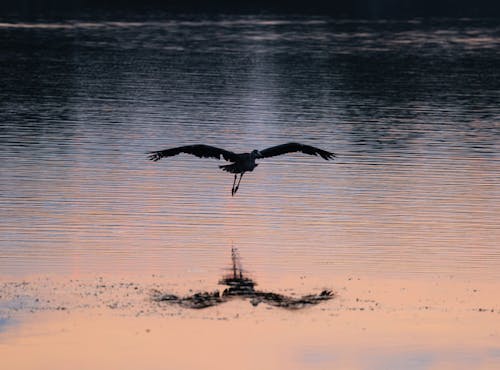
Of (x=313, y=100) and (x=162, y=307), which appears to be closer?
(x=162, y=307)

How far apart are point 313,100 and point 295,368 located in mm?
29398

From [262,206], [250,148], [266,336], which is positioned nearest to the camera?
[266,336]

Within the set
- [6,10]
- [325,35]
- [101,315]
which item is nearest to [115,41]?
A: [325,35]

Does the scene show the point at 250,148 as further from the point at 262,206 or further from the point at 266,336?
the point at 266,336

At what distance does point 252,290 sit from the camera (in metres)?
21.3

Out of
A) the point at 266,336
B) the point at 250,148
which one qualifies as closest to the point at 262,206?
the point at 250,148

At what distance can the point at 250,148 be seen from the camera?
3541 centimetres

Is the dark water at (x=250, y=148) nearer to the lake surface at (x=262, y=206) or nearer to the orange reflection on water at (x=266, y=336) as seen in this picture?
the lake surface at (x=262, y=206)

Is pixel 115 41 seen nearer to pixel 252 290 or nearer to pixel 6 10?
pixel 6 10

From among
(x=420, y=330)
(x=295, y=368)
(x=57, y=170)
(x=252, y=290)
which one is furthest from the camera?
(x=57, y=170)

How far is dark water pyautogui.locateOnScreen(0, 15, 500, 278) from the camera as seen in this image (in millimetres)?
23969

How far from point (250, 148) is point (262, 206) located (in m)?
7.51

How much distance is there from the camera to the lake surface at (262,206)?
19.0m

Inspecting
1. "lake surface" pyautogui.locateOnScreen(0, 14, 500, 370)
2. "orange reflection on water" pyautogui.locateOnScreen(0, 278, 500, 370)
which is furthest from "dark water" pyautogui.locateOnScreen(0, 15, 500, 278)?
"orange reflection on water" pyautogui.locateOnScreen(0, 278, 500, 370)
